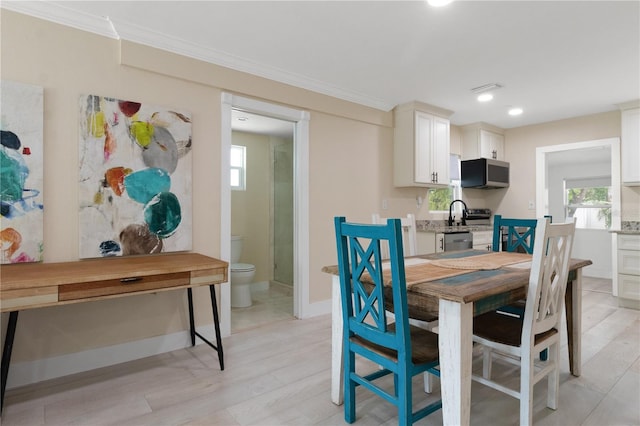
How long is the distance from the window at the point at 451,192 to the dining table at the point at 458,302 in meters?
2.80

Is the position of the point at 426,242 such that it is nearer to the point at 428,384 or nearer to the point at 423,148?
the point at 423,148

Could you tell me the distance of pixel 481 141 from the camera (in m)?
5.04

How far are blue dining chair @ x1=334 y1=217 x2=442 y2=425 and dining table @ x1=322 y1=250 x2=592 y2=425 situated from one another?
0.37 ft

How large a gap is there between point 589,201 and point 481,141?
2.92 m

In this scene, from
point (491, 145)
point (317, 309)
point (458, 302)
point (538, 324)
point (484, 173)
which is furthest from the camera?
point (491, 145)

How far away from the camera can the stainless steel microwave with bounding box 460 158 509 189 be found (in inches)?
192

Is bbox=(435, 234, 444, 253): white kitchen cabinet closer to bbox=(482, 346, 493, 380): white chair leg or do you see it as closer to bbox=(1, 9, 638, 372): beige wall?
bbox=(1, 9, 638, 372): beige wall

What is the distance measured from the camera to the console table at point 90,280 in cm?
168

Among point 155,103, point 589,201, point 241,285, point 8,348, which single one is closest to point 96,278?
point 8,348

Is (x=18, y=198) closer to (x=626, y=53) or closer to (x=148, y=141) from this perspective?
(x=148, y=141)

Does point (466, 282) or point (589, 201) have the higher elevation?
point (589, 201)

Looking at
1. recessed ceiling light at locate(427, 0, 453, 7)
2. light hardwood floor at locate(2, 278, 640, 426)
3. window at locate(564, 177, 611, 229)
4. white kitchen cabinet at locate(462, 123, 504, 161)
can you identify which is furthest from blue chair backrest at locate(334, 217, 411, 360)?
window at locate(564, 177, 611, 229)

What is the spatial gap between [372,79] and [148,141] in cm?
213

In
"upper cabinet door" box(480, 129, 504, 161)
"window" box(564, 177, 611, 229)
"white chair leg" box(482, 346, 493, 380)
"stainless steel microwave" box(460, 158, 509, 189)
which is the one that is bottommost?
"white chair leg" box(482, 346, 493, 380)
